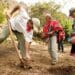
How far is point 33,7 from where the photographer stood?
18.1m

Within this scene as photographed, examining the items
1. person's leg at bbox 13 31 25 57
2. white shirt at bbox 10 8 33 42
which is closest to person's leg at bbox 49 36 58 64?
white shirt at bbox 10 8 33 42

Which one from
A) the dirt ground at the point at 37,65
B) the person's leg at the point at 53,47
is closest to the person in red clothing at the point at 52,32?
the person's leg at the point at 53,47

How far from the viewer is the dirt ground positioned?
10.1 m

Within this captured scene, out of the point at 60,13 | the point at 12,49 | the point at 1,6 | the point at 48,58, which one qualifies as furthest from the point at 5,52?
the point at 60,13

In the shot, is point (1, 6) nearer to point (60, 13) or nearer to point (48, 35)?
point (60, 13)

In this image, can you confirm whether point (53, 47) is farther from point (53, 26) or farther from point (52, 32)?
point (53, 26)

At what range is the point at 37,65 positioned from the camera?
10.6 meters

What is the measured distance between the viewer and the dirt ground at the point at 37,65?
10.1m

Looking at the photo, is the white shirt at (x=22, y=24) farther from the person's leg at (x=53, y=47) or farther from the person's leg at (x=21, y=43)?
the person's leg at (x=53, y=47)

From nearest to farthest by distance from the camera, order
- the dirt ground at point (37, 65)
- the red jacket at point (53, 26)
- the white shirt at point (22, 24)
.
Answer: the dirt ground at point (37, 65), the white shirt at point (22, 24), the red jacket at point (53, 26)

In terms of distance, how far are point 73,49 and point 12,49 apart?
22.6ft

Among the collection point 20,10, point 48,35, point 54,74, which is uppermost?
point 20,10

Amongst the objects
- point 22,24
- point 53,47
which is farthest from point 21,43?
point 53,47

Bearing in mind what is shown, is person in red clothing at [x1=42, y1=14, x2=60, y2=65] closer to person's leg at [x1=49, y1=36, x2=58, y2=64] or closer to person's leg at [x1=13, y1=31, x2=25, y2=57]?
person's leg at [x1=49, y1=36, x2=58, y2=64]
